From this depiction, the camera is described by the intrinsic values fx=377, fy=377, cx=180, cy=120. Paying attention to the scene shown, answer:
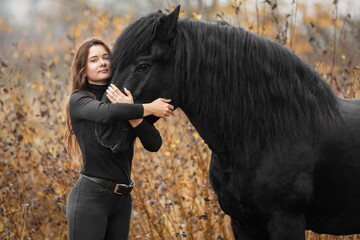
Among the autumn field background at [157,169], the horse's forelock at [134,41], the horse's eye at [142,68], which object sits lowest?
the autumn field background at [157,169]

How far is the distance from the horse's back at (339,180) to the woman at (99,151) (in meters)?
0.97

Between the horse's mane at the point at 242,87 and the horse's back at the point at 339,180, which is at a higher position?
the horse's mane at the point at 242,87

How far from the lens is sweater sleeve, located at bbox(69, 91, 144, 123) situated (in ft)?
6.62

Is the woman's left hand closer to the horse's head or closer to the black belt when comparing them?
the horse's head

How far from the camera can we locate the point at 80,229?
7.29 ft

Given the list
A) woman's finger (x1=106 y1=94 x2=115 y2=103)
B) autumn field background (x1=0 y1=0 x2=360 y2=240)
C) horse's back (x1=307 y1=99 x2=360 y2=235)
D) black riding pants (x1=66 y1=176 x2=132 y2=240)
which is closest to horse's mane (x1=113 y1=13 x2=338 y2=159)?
horse's back (x1=307 y1=99 x2=360 y2=235)

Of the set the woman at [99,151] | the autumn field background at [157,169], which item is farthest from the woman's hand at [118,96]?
the autumn field background at [157,169]

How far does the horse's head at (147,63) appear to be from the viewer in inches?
80.9

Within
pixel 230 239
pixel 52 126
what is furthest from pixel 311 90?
pixel 52 126

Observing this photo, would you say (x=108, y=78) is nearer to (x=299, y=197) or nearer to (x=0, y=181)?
(x=299, y=197)

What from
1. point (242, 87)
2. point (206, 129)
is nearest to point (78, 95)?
point (206, 129)

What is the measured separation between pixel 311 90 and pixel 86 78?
4.72ft

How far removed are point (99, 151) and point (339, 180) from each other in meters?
1.44

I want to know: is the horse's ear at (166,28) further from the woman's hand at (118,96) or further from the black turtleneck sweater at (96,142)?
the black turtleneck sweater at (96,142)
